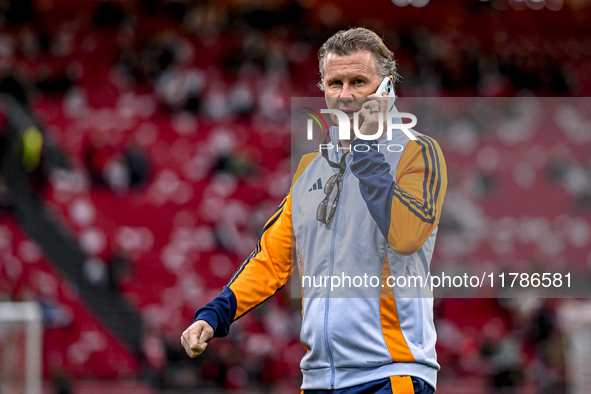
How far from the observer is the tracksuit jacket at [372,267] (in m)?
2.25

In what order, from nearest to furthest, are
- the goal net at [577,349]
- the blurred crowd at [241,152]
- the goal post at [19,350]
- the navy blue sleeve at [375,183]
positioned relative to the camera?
the navy blue sleeve at [375,183]
the goal post at [19,350]
the goal net at [577,349]
the blurred crowd at [241,152]

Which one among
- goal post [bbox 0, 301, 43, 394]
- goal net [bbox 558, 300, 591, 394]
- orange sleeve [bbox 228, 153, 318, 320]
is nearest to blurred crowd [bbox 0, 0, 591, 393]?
goal net [bbox 558, 300, 591, 394]

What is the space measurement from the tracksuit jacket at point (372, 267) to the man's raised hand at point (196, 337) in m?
0.05

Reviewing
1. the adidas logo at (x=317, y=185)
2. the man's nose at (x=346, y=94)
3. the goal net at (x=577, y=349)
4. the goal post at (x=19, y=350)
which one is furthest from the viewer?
the goal net at (x=577, y=349)

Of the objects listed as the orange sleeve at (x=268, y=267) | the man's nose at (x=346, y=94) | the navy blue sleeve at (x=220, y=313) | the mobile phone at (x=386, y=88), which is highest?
the mobile phone at (x=386, y=88)

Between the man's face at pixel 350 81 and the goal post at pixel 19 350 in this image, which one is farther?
the goal post at pixel 19 350

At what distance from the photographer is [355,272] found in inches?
92.0

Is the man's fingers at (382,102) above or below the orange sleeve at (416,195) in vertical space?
above

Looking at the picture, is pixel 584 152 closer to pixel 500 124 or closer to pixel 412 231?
pixel 500 124

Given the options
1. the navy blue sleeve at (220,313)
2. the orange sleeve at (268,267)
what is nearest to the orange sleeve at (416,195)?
the orange sleeve at (268,267)

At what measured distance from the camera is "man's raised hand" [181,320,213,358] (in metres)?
2.24

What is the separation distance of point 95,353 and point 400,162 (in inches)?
404

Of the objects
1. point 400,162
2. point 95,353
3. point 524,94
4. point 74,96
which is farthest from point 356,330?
point 524,94

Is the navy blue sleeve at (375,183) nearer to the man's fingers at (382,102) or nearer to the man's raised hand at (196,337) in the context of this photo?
the man's fingers at (382,102)
